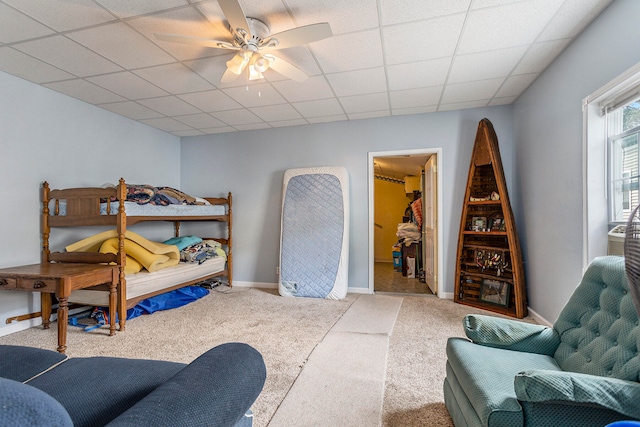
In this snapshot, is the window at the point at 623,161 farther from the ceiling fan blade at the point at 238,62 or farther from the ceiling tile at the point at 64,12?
the ceiling tile at the point at 64,12

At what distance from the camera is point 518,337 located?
1392 millimetres

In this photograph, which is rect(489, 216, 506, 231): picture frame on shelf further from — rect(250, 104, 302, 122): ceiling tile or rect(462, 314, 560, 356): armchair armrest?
rect(250, 104, 302, 122): ceiling tile

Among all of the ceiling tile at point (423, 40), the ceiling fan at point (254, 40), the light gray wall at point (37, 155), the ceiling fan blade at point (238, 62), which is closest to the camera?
the ceiling fan at point (254, 40)

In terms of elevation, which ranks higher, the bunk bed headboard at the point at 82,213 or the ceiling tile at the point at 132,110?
the ceiling tile at the point at 132,110

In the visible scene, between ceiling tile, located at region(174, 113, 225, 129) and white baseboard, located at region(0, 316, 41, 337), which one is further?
ceiling tile, located at region(174, 113, 225, 129)

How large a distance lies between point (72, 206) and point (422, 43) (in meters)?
3.54

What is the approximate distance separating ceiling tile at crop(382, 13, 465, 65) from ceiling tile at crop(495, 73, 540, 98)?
0.95 m

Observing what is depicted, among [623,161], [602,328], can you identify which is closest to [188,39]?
[602,328]

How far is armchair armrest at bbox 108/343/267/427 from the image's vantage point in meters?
0.65

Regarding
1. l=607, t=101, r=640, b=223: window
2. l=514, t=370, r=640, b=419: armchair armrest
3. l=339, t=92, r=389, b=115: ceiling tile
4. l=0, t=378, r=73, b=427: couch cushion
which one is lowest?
l=514, t=370, r=640, b=419: armchair armrest

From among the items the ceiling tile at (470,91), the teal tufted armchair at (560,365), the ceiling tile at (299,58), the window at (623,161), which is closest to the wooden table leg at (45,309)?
the ceiling tile at (299,58)

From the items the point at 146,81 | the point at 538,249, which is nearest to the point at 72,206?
the point at 146,81

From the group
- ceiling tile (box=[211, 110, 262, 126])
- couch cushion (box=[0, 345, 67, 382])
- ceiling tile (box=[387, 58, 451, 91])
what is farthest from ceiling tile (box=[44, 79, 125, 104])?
ceiling tile (box=[387, 58, 451, 91])

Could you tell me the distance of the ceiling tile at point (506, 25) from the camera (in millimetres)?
1855
